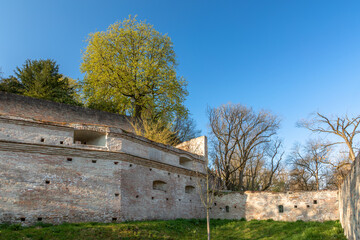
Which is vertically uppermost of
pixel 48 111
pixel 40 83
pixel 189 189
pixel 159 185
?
pixel 40 83

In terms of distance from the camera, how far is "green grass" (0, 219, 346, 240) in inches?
452

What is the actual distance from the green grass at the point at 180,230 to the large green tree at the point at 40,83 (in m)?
11.0

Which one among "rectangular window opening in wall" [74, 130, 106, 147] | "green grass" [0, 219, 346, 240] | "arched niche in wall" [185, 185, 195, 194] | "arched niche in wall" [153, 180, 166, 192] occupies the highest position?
"rectangular window opening in wall" [74, 130, 106, 147]

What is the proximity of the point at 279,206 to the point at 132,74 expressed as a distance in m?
13.5

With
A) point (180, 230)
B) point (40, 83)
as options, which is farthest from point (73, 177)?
point (40, 83)

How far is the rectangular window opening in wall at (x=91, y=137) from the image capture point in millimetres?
15438

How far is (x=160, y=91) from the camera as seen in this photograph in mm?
23953

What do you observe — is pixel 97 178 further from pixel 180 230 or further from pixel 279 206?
pixel 279 206

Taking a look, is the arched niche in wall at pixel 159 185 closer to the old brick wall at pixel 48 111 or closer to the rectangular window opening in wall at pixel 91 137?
the rectangular window opening in wall at pixel 91 137

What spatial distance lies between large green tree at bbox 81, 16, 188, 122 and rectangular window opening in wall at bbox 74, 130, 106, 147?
686 cm

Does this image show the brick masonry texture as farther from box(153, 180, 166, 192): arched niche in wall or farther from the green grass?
the green grass

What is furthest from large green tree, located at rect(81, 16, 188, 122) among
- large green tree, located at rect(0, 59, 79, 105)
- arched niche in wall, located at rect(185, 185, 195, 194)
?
arched niche in wall, located at rect(185, 185, 195, 194)

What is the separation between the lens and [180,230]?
48.5 feet

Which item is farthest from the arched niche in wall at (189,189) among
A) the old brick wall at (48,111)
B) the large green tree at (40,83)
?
the large green tree at (40,83)
